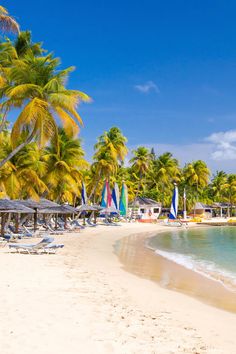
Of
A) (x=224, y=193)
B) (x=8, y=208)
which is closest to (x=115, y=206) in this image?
(x=8, y=208)

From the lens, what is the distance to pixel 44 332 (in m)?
5.77

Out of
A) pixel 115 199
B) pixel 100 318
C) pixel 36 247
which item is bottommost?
pixel 100 318

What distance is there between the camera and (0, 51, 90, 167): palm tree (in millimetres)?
16969

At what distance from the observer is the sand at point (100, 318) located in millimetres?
5398

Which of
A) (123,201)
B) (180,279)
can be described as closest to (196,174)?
(123,201)

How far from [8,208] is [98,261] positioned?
710 cm

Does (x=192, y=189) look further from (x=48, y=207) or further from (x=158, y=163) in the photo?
(x=48, y=207)

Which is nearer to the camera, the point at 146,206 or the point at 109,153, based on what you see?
the point at 109,153

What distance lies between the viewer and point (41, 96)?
58.2ft

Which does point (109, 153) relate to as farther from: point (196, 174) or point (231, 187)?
point (231, 187)

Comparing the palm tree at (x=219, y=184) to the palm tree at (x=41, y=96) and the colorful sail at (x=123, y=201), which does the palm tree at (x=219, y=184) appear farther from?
the palm tree at (x=41, y=96)

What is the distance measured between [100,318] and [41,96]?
43.7ft

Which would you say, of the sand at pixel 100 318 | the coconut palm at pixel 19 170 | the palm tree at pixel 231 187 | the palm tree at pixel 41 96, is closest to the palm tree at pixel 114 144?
the coconut palm at pixel 19 170

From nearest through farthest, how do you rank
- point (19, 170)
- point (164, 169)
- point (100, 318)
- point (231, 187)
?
1. point (100, 318)
2. point (19, 170)
3. point (164, 169)
4. point (231, 187)
